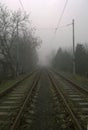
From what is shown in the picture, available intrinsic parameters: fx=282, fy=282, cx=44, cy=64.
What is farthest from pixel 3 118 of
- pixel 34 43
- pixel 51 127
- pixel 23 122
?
pixel 34 43

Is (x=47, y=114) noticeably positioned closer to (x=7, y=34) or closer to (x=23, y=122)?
(x=23, y=122)

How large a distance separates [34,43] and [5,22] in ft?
98.4

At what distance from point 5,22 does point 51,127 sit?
3069 centimetres

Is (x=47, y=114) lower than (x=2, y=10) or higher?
lower

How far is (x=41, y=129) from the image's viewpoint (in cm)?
778

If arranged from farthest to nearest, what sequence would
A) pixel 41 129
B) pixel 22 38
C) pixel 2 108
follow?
pixel 22 38
pixel 2 108
pixel 41 129

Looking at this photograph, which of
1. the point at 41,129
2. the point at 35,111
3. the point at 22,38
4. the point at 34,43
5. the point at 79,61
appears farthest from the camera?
the point at 34,43

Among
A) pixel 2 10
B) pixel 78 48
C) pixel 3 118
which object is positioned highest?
pixel 2 10

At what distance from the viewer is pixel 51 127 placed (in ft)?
26.4

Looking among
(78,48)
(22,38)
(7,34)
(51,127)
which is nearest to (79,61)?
(78,48)

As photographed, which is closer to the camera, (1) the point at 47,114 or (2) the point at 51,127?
(2) the point at 51,127

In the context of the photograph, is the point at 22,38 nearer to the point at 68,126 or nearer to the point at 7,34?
the point at 7,34

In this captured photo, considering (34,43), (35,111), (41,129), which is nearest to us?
(41,129)

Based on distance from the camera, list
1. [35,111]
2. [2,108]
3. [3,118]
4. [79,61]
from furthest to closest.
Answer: [79,61] → [2,108] → [35,111] → [3,118]
